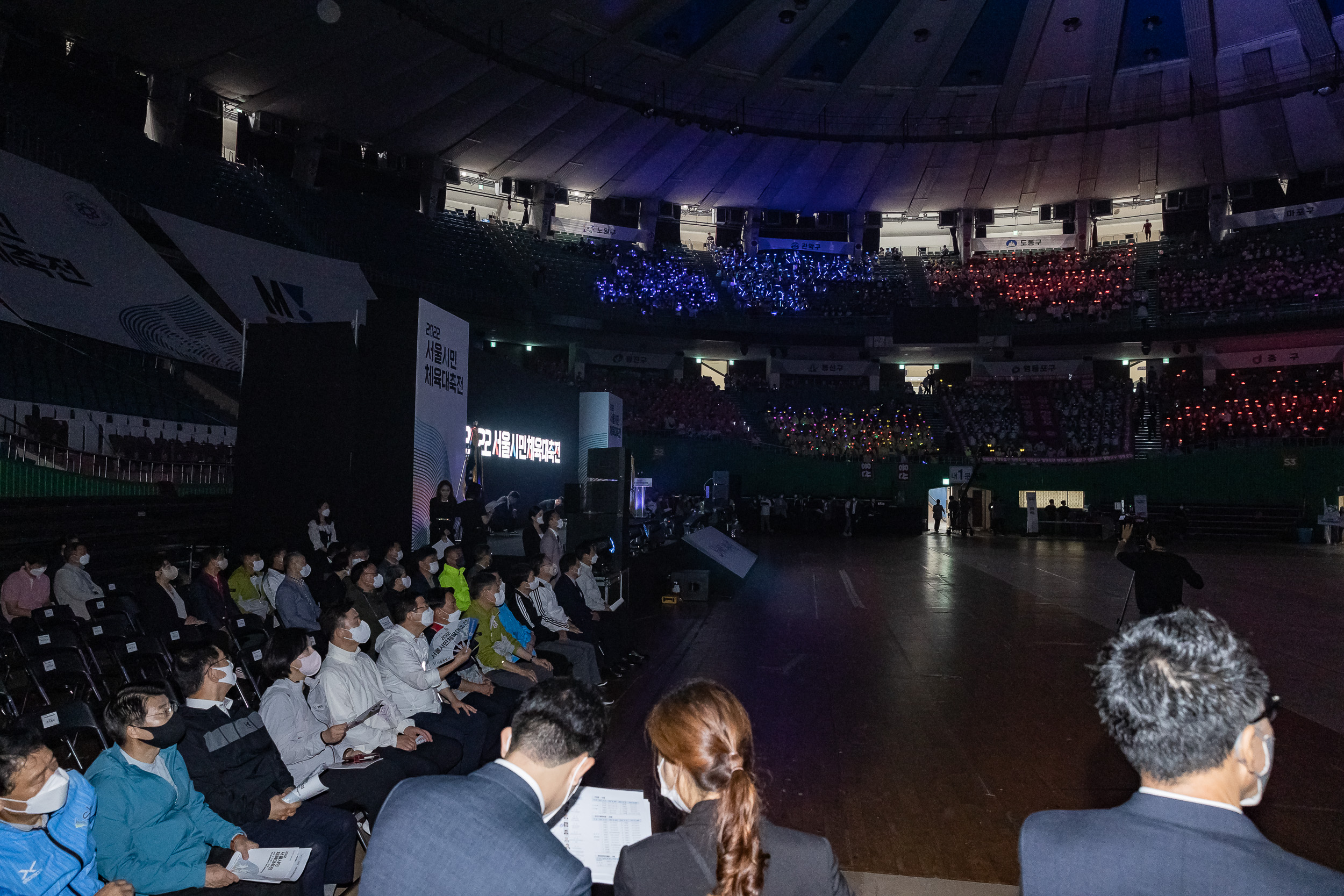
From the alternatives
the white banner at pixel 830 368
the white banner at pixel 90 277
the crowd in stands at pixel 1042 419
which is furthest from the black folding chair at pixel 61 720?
the white banner at pixel 830 368

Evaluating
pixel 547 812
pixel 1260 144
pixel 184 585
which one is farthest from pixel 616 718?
pixel 1260 144

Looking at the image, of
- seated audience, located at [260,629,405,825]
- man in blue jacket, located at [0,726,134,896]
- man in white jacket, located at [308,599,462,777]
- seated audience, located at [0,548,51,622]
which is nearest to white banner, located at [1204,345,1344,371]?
man in white jacket, located at [308,599,462,777]

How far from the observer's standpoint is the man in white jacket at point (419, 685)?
464 cm

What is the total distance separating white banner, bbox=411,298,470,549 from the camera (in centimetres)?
1037

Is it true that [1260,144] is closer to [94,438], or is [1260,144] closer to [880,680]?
[880,680]

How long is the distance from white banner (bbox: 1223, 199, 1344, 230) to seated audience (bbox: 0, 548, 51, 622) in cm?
3963

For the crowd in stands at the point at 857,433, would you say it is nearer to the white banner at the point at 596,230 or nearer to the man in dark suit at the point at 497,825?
the white banner at the point at 596,230

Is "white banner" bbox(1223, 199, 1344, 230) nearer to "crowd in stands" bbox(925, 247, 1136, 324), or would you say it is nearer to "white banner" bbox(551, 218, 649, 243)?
"crowd in stands" bbox(925, 247, 1136, 324)

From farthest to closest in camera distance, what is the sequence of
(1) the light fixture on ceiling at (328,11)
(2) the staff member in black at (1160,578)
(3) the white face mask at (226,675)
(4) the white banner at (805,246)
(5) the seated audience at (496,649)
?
(4) the white banner at (805,246) → (1) the light fixture on ceiling at (328,11) → (2) the staff member in black at (1160,578) → (5) the seated audience at (496,649) → (3) the white face mask at (226,675)

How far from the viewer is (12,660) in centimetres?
711

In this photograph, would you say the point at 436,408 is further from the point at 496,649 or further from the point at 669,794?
the point at 669,794

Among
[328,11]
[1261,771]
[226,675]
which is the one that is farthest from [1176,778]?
[328,11]

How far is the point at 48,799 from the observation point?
245 centimetres

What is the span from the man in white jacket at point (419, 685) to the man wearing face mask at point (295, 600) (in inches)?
107
